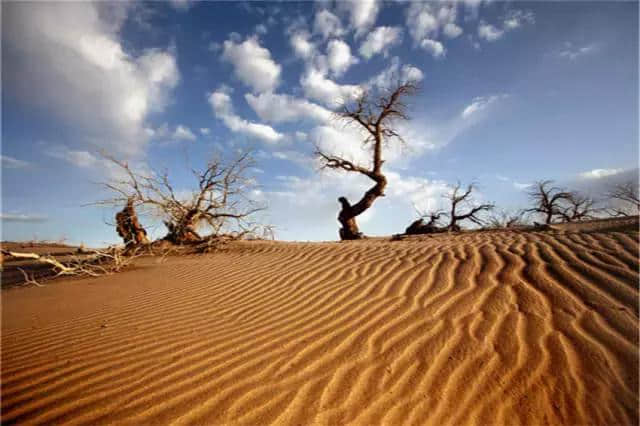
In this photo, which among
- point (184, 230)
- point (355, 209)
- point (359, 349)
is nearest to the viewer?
point (359, 349)

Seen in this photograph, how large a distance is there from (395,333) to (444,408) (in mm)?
764

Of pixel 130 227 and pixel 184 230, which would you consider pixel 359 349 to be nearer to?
pixel 184 230

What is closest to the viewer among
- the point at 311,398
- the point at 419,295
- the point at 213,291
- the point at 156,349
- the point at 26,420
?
the point at 26,420

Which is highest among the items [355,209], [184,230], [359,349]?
[355,209]

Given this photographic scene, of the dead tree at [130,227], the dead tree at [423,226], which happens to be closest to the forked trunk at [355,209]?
the dead tree at [423,226]

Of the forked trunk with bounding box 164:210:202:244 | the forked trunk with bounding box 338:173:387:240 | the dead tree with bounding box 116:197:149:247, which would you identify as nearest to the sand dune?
the forked trunk with bounding box 164:210:202:244

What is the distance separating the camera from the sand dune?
5.91ft

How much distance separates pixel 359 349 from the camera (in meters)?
2.37

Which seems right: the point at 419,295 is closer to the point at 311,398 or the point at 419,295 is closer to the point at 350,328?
the point at 350,328

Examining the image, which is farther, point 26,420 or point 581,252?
point 581,252

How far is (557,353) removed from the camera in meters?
2.11

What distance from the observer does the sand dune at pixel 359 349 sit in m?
1.80

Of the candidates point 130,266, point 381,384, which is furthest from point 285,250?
point 381,384

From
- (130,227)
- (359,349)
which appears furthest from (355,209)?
(359,349)
